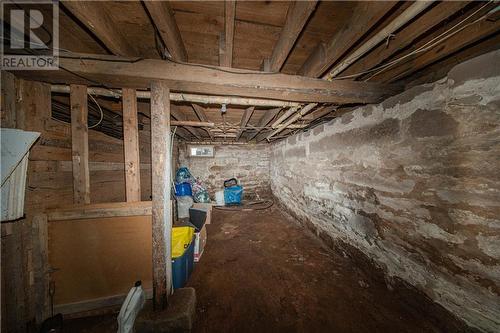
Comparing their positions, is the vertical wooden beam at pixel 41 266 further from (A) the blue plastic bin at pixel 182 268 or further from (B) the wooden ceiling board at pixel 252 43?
(B) the wooden ceiling board at pixel 252 43

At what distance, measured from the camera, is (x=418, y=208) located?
6.24 feet

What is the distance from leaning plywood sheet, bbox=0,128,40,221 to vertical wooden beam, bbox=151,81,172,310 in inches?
38.9

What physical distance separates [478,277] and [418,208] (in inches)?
25.4

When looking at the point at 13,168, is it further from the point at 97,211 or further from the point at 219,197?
the point at 219,197

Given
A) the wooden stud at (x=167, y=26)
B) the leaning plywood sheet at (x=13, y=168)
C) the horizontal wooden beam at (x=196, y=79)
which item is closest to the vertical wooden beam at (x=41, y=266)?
the leaning plywood sheet at (x=13, y=168)

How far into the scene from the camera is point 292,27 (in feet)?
4.02

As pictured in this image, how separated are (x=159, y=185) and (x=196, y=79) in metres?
1.05

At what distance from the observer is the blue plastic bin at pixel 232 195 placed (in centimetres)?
643

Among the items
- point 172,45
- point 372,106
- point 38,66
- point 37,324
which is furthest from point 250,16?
point 37,324

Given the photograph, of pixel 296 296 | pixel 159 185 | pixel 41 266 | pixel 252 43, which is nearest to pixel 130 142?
pixel 159 185

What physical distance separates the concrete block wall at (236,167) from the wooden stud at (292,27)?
5632mm

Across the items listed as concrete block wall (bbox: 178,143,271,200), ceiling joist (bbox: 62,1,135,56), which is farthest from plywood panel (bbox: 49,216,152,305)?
concrete block wall (bbox: 178,143,271,200)

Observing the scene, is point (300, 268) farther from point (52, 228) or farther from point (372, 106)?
point (52, 228)

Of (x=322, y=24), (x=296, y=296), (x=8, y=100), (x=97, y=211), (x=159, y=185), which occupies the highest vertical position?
(x=322, y=24)
